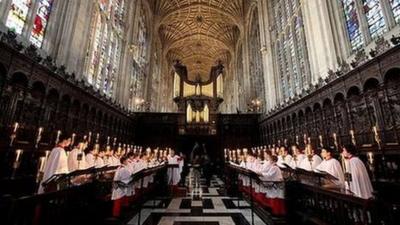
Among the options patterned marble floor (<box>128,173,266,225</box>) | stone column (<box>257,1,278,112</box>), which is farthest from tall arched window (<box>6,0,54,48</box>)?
stone column (<box>257,1,278,112</box>)

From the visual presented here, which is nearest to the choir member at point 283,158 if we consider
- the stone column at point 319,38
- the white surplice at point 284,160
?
the white surplice at point 284,160

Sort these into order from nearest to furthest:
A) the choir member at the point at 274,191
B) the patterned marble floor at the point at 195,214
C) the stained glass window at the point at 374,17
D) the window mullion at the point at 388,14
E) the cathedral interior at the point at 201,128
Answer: the cathedral interior at the point at 201,128 < the choir member at the point at 274,191 < the patterned marble floor at the point at 195,214 < the window mullion at the point at 388,14 < the stained glass window at the point at 374,17

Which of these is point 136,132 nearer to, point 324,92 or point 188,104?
point 188,104

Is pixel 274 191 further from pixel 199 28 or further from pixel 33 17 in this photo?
pixel 199 28

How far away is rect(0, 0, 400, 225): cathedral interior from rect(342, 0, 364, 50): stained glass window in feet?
0.19

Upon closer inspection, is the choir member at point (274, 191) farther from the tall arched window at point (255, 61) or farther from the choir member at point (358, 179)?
the tall arched window at point (255, 61)

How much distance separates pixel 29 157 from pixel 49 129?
149cm

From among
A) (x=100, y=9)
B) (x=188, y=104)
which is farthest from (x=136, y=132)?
(x=100, y=9)

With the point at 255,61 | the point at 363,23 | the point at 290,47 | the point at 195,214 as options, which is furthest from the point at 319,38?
the point at 255,61

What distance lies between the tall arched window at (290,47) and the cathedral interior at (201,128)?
0.35 feet

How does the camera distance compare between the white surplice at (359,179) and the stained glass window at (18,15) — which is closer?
the white surplice at (359,179)

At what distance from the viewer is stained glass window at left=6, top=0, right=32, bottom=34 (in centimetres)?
668

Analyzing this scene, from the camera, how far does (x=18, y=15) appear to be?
6984mm

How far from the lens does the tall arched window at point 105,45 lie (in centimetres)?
1210
